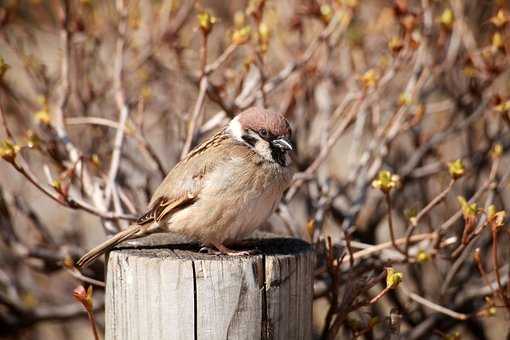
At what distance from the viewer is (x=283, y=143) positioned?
3.58 m

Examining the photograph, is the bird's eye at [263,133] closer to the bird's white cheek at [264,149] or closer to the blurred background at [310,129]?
the bird's white cheek at [264,149]

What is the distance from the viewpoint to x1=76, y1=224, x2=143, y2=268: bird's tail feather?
3.50 m

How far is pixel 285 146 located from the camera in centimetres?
357

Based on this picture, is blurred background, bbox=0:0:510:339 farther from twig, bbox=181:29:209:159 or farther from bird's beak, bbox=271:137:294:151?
bird's beak, bbox=271:137:294:151

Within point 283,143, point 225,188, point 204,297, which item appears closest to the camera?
point 204,297

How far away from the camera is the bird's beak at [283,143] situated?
11.7 ft

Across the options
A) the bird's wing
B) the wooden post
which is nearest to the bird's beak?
the bird's wing

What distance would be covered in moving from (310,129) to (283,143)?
1949 millimetres

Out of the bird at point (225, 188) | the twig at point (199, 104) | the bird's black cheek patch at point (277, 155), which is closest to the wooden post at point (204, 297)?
the bird at point (225, 188)

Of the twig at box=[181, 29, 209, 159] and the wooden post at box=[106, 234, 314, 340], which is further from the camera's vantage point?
the twig at box=[181, 29, 209, 159]

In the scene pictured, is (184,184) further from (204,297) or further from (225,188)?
(204,297)

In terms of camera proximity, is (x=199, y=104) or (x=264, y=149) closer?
(x=264, y=149)

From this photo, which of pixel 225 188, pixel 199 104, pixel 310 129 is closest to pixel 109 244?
pixel 225 188

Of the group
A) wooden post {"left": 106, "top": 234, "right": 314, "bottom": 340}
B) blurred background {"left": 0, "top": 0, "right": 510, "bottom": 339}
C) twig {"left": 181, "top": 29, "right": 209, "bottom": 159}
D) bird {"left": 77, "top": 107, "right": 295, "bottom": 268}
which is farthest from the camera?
blurred background {"left": 0, "top": 0, "right": 510, "bottom": 339}
